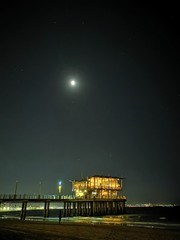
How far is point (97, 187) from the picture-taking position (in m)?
73.4

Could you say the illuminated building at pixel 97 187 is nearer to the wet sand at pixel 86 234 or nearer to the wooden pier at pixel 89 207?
the wooden pier at pixel 89 207

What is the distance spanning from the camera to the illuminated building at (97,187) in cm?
7306

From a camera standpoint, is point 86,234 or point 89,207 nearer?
point 86,234

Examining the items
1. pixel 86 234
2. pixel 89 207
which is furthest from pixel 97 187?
pixel 86 234

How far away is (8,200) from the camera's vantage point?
56.7 metres

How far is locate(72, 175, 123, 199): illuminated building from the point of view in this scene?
240ft

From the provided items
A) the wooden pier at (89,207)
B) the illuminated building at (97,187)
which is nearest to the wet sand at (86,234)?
A: the wooden pier at (89,207)

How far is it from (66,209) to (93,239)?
54.9m

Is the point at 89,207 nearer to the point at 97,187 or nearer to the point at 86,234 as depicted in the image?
the point at 97,187

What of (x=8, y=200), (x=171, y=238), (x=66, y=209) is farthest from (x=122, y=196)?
(x=171, y=238)

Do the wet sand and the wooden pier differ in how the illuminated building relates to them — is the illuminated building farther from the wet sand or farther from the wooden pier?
the wet sand

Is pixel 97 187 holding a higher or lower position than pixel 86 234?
higher

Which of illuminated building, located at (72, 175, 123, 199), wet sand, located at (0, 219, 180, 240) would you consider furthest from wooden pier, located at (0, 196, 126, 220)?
wet sand, located at (0, 219, 180, 240)

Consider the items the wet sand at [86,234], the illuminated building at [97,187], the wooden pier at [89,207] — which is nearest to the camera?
the wet sand at [86,234]
